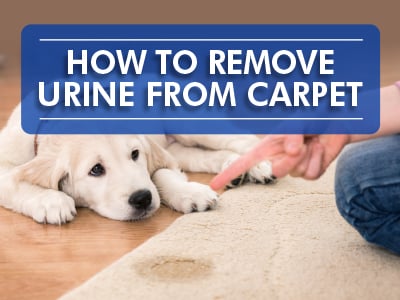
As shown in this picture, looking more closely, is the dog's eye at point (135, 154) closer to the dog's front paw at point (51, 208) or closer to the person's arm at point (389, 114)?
the dog's front paw at point (51, 208)

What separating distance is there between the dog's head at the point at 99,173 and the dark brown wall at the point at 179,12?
255 cm

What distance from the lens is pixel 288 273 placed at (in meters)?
1.32

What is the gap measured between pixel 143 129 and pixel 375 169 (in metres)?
0.84

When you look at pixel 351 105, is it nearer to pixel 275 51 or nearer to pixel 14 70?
pixel 275 51

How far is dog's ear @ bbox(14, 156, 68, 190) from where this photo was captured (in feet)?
5.82

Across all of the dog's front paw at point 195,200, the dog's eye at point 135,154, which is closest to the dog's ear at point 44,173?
the dog's eye at point 135,154

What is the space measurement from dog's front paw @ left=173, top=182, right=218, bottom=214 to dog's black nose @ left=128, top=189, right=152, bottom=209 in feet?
0.26

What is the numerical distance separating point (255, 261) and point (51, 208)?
566 millimetres

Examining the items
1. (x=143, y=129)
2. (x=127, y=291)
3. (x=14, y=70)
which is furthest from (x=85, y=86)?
(x=14, y=70)

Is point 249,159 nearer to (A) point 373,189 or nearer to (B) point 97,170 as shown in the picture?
(A) point 373,189

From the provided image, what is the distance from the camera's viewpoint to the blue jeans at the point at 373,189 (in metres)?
1.29

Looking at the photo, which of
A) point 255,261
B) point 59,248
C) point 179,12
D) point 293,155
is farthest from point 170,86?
point 179,12

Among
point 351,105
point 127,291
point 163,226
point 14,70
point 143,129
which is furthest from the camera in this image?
point 14,70

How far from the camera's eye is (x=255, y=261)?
1386 millimetres
